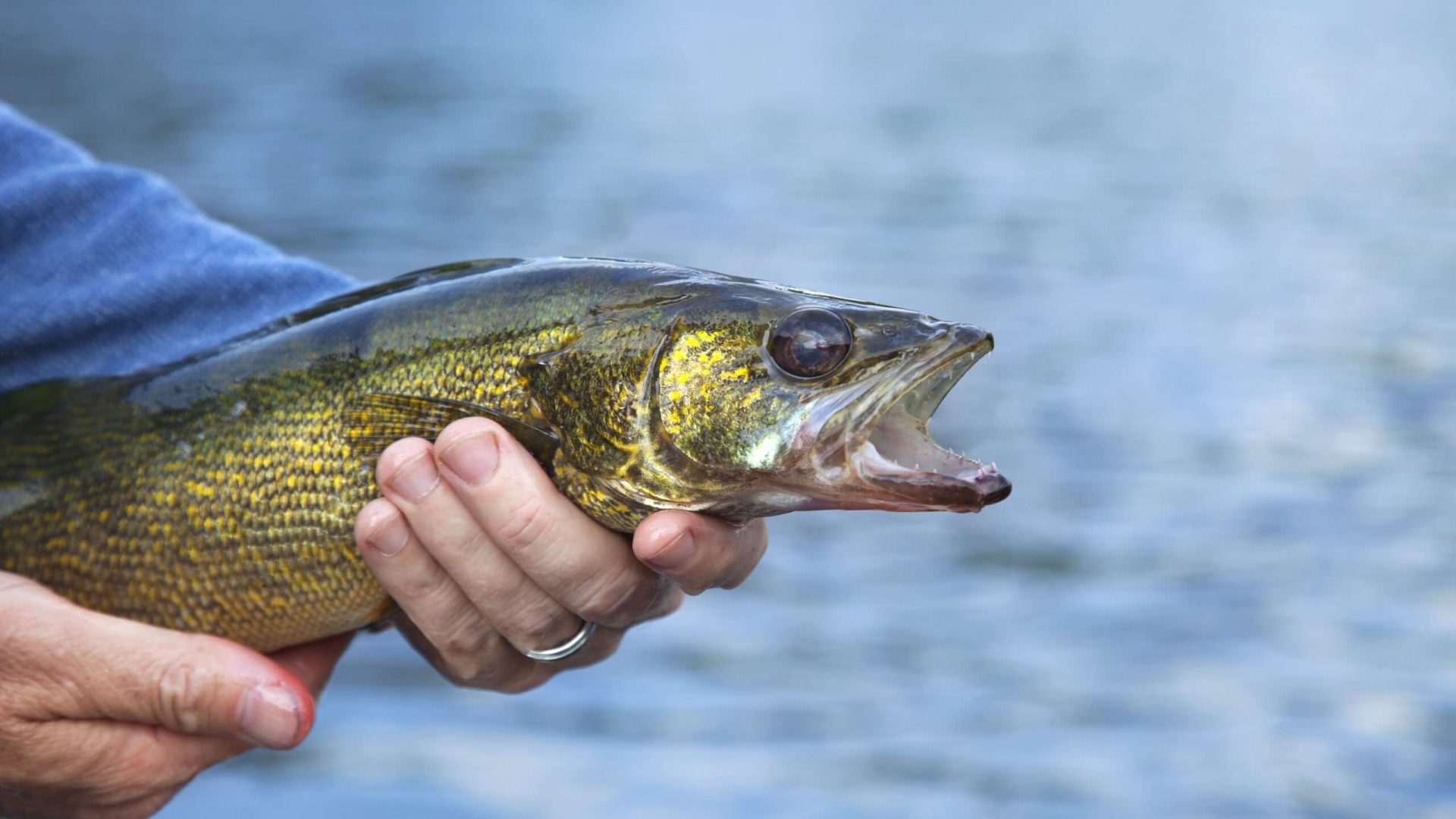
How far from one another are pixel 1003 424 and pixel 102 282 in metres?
10.6

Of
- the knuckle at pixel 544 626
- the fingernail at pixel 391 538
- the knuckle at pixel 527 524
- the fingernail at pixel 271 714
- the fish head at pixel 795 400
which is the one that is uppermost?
the fish head at pixel 795 400

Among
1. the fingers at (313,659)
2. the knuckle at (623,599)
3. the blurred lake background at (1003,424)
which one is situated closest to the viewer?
the knuckle at (623,599)

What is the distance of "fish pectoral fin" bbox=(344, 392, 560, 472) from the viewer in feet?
10.5

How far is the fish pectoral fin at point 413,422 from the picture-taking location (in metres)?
3.19

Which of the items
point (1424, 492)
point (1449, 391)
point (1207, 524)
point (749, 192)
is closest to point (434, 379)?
point (1207, 524)

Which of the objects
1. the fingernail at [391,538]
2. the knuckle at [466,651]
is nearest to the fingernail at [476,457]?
the fingernail at [391,538]

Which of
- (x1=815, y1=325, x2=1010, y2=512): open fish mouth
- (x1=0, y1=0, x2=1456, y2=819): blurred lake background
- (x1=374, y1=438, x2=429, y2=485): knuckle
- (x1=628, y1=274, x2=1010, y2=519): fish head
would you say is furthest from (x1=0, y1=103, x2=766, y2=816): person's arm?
(x1=0, y1=0, x2=1456, y2=819): blurred lake background

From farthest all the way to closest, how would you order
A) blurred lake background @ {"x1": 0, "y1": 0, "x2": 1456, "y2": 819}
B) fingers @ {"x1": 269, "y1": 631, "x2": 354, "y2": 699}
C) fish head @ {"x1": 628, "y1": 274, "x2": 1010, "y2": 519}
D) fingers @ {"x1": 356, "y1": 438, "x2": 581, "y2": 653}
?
blurred lake background @ {"x1": 0, "y1": 0, "x2": 1456, "y2": 819}
fingers @ {"x1": 269, "y1": 631, "x2": 354, "y2": 699}
fingers @ {"x1": 356, "y1": 438, "x2": 581, "y2": 653}
fish head @ {"x1": 628, "y1": 274, "x2": 1010, "y2": 519}

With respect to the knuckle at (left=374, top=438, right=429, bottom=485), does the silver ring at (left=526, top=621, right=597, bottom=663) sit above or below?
below

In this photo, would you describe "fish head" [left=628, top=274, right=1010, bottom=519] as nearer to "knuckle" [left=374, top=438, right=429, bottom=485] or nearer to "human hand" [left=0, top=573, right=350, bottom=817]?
"knuckle" [left=374, top=438, right=429, bottom=485]

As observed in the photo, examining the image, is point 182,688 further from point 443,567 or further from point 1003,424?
point 1003,424

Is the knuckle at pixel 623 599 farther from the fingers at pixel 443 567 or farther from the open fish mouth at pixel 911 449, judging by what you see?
the open fish mouth at pixel 911 449

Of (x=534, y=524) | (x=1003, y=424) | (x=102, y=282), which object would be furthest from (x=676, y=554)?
(x=1003, y=424)

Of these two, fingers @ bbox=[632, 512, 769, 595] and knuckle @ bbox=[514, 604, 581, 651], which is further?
knuckle @ bbox=[514, 604, 581, 651]
